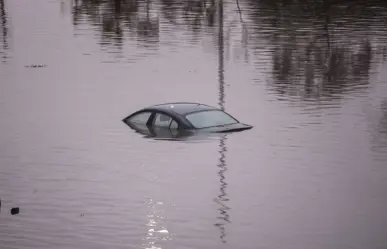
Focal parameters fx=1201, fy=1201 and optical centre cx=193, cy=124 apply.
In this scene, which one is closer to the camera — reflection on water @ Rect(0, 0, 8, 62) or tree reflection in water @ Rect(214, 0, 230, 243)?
tree reflection in water @ Rect(214, 0, 230, 243)

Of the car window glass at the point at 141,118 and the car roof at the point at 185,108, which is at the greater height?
the car roof at the point at 185,108

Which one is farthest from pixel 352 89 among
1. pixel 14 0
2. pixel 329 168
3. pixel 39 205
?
pixel 14 0

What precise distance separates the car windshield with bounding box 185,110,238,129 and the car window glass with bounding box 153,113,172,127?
1465mm

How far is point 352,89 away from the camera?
6594cm

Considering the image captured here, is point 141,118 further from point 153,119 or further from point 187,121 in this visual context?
point 187,121

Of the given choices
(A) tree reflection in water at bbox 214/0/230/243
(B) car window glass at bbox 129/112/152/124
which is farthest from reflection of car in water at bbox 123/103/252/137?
(A) tree reflection in water at bbox 214/0/230/243

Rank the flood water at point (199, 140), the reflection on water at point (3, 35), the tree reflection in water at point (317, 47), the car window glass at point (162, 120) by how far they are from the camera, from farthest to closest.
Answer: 1. the reflection on water at point (3, 35)
2. the tree reflection in water at point (317, 47)
3. the car window glass at point (162, 120)
4. the flood water at point (199, 140)

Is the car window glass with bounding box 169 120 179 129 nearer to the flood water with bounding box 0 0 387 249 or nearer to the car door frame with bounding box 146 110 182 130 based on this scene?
the car door frame with bounding box 146 110 182 130

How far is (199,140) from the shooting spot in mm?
47062

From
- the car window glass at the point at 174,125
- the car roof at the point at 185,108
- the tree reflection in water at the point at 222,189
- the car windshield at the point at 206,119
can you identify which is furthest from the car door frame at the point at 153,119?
the tree reflection in water at the point at 222,189

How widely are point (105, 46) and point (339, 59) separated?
20101 mm

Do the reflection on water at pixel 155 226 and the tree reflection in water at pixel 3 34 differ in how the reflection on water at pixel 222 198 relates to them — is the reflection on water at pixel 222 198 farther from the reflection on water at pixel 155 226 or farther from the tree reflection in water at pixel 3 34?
the tree reflection in water at pixel 3 34

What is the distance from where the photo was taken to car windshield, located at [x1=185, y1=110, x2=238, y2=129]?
156ft

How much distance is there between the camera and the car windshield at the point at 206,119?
47688mm
